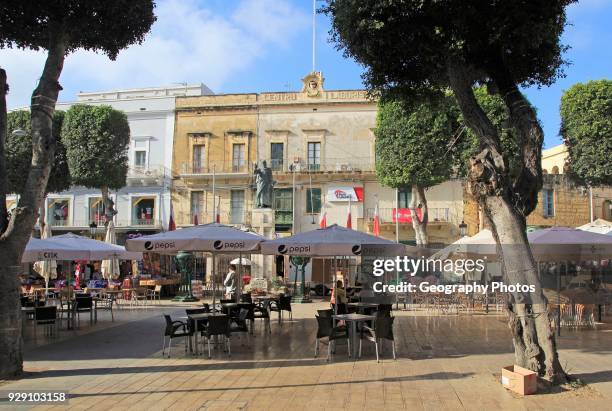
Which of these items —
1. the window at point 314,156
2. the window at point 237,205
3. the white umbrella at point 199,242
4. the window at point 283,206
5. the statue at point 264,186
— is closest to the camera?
the white umbrella at point 199,242

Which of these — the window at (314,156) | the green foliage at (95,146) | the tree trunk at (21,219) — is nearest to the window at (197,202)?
the green foliage at (95,146)

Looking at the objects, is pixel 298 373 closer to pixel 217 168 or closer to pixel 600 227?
pixel 600 227

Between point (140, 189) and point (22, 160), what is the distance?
864 centimetres

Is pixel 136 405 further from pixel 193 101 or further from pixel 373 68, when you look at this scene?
pixel 193 101

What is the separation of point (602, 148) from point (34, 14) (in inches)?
744

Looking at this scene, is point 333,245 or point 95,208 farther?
point 95,208

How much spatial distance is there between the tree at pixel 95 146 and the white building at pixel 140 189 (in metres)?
4.80

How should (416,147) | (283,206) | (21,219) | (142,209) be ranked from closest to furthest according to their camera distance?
(21,219) → (416,147) → (283,206) → (142,209)

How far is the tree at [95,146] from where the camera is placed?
29.1 meters

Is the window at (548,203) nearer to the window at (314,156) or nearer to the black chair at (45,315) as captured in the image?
the window at (314,156)

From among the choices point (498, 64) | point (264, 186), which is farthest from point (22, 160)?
point (498, 64)

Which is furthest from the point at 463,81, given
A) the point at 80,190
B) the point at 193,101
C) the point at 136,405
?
the point at 80,190

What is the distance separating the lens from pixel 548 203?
33000 mm

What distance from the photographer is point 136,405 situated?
6.28 metres
